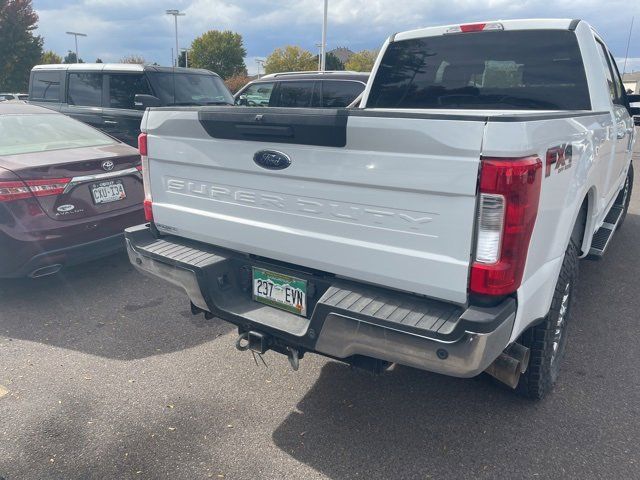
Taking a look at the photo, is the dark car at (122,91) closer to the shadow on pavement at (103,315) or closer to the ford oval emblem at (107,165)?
the ford oval emblem at (107,165)

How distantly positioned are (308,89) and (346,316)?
6889 mm

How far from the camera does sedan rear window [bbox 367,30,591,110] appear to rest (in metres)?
3.69

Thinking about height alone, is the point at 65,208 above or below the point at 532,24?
below

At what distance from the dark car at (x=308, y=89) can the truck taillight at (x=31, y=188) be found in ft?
15.4

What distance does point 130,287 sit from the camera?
477cm

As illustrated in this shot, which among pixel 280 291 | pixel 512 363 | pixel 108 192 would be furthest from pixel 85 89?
pixel 512 363

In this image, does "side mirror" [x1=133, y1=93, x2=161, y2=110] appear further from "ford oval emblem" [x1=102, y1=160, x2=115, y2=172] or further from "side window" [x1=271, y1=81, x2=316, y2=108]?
"ford oval emblem" [x1=102, y1=160, x2=115, y2=172]

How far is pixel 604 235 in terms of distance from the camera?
4.48m

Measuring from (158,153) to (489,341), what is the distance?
2146mm

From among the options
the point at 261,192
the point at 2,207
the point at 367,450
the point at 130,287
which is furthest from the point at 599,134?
the point at 2,207

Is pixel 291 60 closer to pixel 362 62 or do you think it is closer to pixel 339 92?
pixel 362 62

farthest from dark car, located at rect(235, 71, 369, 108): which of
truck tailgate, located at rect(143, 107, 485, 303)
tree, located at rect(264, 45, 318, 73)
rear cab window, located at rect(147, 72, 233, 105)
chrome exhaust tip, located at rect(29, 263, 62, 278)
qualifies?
tree, located at rect(264, 45, 318, 73)

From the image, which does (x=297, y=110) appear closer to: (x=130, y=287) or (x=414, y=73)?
(x=414, y=73)

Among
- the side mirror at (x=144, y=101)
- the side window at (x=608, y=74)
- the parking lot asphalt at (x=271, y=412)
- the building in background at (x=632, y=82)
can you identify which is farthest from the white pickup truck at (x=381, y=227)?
the building in background at (x=632, y=82)
